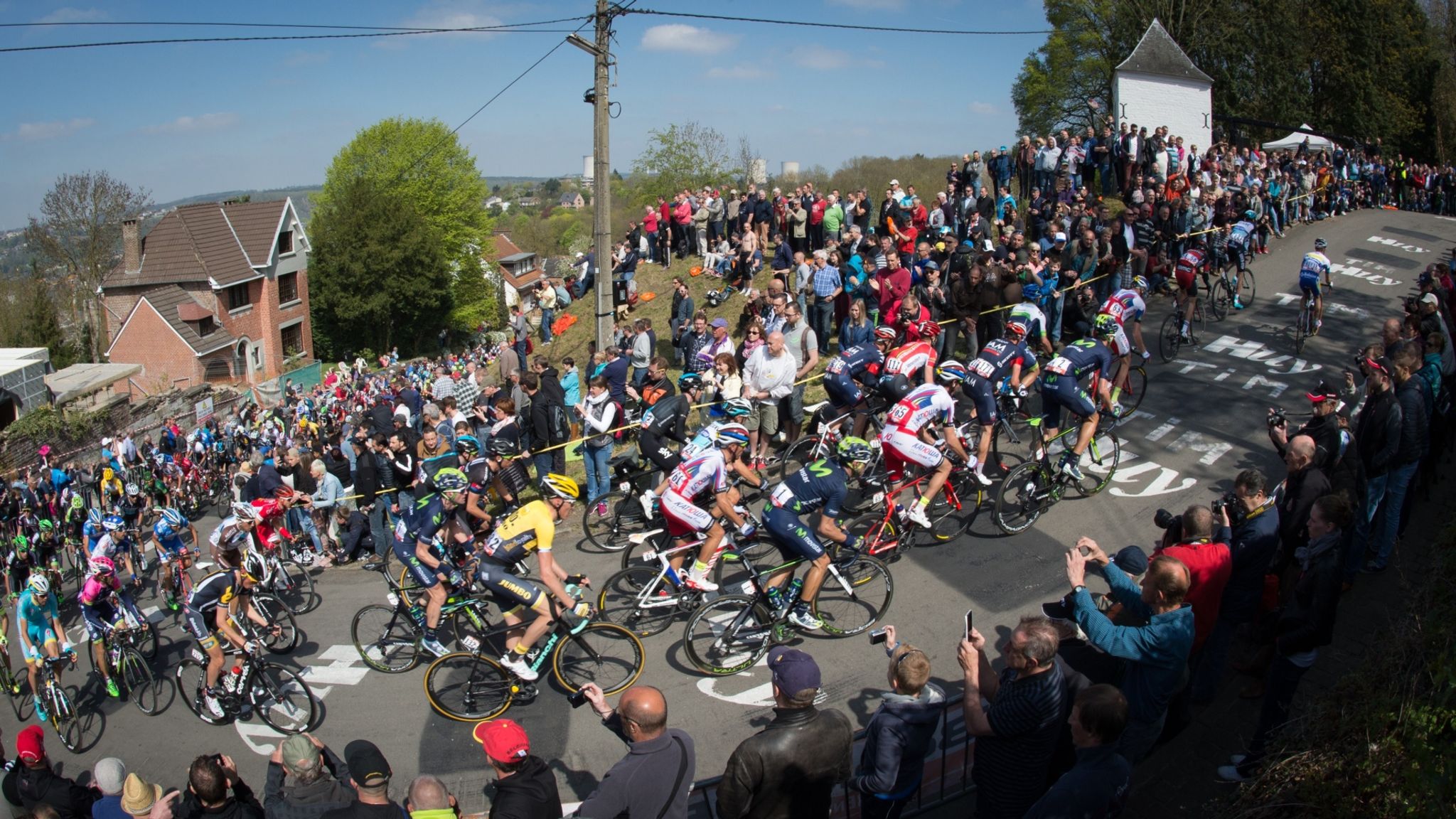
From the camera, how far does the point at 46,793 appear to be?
655 cm

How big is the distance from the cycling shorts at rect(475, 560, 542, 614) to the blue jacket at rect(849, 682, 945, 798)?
131 inches

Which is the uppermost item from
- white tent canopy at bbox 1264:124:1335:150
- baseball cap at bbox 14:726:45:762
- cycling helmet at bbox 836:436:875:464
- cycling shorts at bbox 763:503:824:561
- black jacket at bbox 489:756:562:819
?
white tent canopy at bbox 1264:124:1335:150

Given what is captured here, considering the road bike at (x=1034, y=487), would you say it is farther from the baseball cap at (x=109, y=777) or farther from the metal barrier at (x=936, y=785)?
the baseball cap at (x=109, y=777)

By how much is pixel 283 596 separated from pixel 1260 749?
10051mm

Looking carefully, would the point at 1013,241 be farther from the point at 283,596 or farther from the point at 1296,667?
the point at 283,596

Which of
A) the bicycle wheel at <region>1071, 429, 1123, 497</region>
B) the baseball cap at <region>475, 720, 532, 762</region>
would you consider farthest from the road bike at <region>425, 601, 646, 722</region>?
the bicycle wheel at <region>1071, 429, 1123, 497</region>

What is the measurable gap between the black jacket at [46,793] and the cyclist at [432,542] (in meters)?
2.62

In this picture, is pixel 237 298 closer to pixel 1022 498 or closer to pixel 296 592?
pixel 296 592

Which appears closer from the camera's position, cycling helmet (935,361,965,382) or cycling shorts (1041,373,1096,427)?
cycling shorts (1041,373,1096,427)

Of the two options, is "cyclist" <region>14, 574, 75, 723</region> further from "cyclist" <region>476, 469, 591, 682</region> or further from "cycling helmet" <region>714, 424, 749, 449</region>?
"cycling helmet" <region>714, 424, 749, 449</region>

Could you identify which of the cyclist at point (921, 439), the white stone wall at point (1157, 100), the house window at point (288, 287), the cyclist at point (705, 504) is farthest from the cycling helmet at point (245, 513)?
the house window at point (288, 287)

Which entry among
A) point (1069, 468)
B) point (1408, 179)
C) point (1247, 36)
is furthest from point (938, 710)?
point (1247, 36)

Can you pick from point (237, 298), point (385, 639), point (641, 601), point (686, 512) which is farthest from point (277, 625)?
point (237, 298)

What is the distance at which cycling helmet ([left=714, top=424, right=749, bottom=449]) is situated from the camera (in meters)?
7.93
